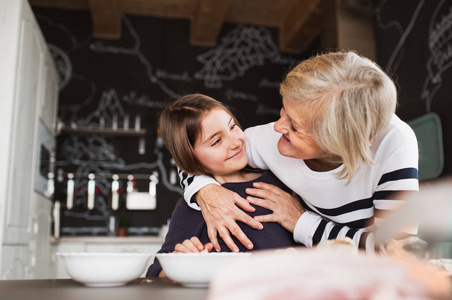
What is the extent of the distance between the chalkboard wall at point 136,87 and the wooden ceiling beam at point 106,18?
0.23 feet

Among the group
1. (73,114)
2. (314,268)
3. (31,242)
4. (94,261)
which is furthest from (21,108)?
(314,268)

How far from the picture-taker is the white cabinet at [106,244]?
3.40 metres

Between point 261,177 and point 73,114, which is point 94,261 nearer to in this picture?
point 261,177

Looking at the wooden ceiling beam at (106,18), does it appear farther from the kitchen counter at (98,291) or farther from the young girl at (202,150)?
the kitchen counter at (98,291)

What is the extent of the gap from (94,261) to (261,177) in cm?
75

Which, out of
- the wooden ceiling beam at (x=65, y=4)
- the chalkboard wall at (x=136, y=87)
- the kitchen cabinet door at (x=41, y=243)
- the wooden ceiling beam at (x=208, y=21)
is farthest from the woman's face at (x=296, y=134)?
the wooden ceiling beam at (x=65, y=4)

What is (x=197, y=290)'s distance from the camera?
2.06 ft

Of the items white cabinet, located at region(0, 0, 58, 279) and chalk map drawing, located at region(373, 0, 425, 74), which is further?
chalk map drawing, located at region(373, 0, 425, 74)

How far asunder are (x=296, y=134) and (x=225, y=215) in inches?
11.8

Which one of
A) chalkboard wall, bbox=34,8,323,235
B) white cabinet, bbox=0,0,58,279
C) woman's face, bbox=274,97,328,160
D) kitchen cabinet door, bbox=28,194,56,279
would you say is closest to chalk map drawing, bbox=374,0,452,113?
chalkboard wall, bbox=34,8,323,235

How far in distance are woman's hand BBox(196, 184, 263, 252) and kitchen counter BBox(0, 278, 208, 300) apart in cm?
42

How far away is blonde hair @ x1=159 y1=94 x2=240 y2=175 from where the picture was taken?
4.15ft

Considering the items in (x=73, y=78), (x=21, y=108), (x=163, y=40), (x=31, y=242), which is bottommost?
(x=31, y=242)

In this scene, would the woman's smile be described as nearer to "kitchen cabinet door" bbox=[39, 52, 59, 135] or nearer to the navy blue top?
the navy blue top
